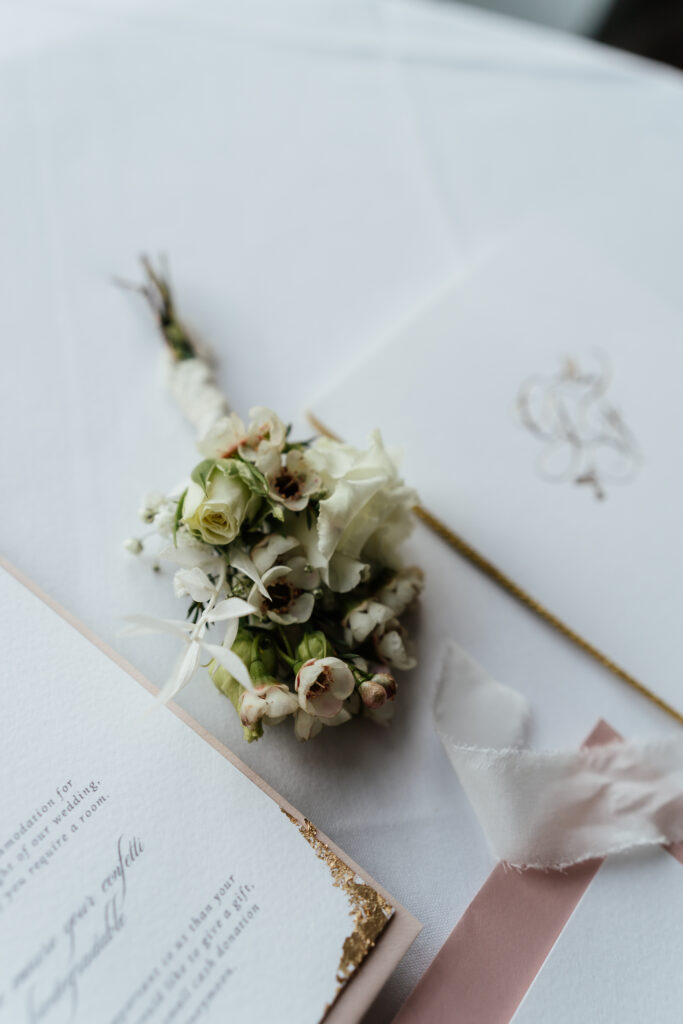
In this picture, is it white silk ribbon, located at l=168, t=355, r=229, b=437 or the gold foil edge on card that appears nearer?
the gold foil edge on card

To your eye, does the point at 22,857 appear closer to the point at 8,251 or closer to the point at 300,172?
the point at 8,251

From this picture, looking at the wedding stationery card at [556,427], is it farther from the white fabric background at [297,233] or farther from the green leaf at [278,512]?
the green leaf at [278,512]

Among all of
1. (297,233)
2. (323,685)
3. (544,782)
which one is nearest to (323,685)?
(323,685)

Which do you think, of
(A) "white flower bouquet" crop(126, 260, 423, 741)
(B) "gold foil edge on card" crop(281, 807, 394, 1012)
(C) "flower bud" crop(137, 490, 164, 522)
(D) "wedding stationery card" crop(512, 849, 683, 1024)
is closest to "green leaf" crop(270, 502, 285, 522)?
(A) "white flower bouquet" crop(126, 260, 423, 741)

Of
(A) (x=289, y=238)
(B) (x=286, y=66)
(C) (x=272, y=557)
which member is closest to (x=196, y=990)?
(C) (x=272, y=557)

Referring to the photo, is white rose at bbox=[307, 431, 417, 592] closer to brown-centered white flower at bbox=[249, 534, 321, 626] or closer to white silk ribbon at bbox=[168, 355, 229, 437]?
brown-centered white flower at bbox=[249, 534, 321, 626]

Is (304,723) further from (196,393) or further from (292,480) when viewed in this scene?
(196,393)
